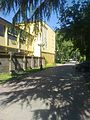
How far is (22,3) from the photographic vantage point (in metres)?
6.96

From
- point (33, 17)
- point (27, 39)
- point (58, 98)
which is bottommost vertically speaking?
point (58, 98)

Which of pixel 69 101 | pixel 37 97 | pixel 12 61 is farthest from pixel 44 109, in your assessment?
pixel 12 61

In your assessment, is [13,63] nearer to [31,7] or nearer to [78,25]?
[78,25]

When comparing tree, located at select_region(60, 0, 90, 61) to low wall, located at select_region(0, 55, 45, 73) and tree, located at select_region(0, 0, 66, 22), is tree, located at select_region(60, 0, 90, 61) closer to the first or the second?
low wall, located at select_region(0, 55, 45, 73)

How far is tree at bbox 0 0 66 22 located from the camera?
6884 mm

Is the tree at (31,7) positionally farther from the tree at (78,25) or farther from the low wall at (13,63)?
the low wall at (13,63)

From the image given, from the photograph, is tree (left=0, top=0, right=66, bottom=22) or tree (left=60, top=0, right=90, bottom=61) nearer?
tree (left=0, top=0, right=66, bottom=22)

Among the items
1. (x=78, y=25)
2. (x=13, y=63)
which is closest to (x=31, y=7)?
(x=78, y=25)

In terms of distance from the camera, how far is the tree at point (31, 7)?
22.6 ft

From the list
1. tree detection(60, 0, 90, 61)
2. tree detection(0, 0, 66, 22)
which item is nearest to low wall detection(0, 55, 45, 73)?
tree detection(60, 0, 90, 61)

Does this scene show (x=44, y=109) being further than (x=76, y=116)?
Yes

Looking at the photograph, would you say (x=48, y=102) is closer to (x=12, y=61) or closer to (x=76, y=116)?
(x=76, y=116)

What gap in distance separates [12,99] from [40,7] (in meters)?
6.85

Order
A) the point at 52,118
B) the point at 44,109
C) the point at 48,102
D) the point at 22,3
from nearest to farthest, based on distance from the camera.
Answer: the point at 22,3 → the point at 52,118 → the point at 44,109 → the point at 48,102
